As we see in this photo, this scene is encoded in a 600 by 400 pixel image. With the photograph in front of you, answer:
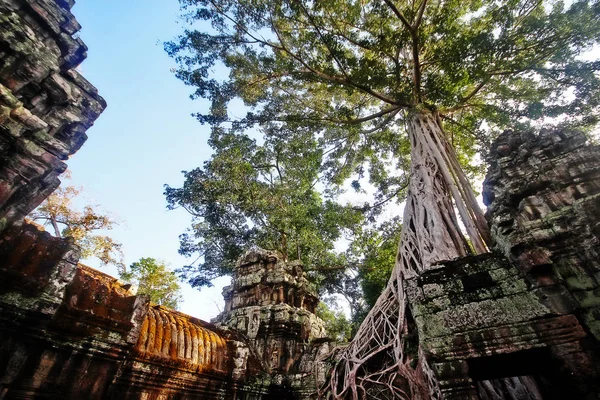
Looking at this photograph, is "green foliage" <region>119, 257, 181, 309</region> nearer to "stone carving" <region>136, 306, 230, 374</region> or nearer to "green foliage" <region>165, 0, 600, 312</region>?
"green foliage" <region>165, 0, 600, 312</region>

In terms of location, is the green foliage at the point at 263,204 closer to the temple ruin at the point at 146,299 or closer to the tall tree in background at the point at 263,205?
the tall tree in background at the point at 263,205

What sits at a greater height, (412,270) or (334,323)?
(334,323)

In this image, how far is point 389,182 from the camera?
9961mm

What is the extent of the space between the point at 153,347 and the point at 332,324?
36.5 ft

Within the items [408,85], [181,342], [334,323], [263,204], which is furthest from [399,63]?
[334,323]

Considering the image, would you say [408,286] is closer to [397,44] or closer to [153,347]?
[153,347]

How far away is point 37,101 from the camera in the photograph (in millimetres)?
2820

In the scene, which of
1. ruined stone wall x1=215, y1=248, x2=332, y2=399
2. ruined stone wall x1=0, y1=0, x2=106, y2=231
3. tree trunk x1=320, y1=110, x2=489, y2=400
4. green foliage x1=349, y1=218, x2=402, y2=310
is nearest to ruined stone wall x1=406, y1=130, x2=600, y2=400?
tree trunk x1=320, y1=110, x2=489, y2=400

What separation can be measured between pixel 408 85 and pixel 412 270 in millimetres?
4859

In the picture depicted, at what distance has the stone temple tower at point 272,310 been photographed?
4977 mm

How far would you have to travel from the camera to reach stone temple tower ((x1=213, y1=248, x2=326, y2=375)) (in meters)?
Result: 4.98

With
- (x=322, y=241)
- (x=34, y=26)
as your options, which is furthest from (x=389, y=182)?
(x=34, y=26)

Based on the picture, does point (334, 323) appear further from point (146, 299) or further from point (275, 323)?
point (146, 299)

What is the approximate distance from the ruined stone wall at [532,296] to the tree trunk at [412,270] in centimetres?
31
